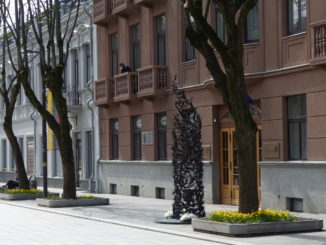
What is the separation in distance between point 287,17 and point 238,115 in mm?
7810

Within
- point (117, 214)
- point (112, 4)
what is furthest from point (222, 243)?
point (112, 4)

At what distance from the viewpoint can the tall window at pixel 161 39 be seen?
1217 inches

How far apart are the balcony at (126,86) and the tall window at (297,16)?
1008 centimetres

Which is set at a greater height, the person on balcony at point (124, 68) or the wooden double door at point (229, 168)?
the person on balcony at point (124, 68)

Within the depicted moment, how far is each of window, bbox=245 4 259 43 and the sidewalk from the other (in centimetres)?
531

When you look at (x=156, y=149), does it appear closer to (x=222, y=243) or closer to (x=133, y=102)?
(x=133, y=102)

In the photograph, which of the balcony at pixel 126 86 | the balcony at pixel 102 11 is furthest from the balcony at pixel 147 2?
the balcony at pixel 102 11

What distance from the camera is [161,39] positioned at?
31.2 metres

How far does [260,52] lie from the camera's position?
24.1 meters

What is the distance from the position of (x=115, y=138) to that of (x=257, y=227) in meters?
21.2

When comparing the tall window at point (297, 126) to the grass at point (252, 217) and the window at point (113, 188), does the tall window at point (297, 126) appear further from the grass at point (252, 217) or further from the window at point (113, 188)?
the window at point (113, 188)

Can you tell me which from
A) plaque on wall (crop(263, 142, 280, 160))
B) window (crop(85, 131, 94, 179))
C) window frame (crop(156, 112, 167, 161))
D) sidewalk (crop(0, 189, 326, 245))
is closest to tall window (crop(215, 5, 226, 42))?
plaque on wall (crop(263, 142, 280, 160))

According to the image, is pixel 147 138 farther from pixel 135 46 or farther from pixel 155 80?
pixel 135 46

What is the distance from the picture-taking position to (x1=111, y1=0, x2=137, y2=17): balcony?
32375 millimetres
